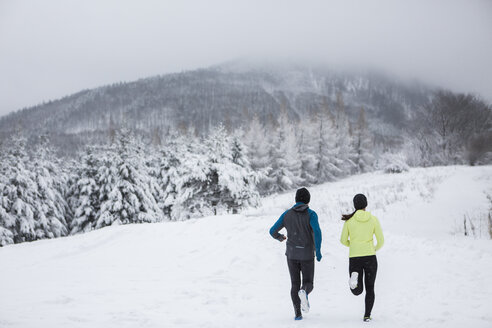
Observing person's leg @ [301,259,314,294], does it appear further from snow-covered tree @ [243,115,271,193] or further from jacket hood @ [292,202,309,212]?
snow-covered tree @ [243,115,271,193]

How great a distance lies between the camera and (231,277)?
804 cm

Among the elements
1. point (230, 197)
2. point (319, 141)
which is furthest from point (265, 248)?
point (319, 141)

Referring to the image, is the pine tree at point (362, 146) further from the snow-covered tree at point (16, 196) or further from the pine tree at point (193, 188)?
Answer: the snow-covered tree at point (16, 196)

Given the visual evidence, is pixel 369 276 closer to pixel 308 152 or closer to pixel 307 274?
pixel 307 274

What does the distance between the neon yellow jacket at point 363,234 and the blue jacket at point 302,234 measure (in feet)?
1.62

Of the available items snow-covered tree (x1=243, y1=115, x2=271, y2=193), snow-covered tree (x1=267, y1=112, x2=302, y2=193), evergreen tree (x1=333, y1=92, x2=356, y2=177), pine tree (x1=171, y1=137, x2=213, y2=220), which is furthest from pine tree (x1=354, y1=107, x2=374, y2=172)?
pine tree (x1=171, y1=137, x2=213, y2=220)

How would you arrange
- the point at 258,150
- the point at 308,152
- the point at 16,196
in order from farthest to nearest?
the point at 308,152
the point at 258,150
the point at 16,196

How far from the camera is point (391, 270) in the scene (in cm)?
814

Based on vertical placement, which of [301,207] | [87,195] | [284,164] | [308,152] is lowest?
[87,195]

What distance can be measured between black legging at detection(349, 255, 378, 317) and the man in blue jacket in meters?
0.56

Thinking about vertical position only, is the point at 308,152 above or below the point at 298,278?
above

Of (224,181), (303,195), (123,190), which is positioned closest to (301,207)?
(303,195)

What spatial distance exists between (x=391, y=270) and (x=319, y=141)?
34.4 metres

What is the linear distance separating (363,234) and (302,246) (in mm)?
954
